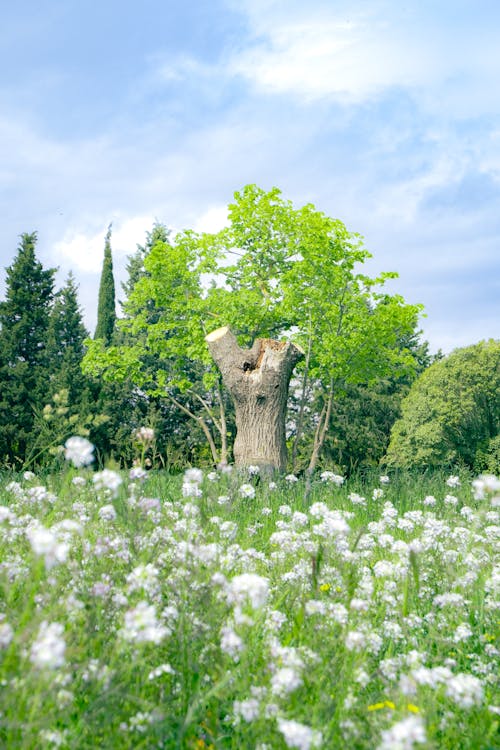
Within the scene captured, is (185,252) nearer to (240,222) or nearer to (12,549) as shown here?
(240,222)

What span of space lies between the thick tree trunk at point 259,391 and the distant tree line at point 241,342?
285 centimetres

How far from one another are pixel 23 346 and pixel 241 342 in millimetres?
11214

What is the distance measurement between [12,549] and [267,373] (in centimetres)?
805

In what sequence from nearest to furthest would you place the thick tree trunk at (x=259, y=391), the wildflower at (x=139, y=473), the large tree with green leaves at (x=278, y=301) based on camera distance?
the wildflower at (x=139, y=473) < the thick tree trunk at (x=259, y=391) < the large tree with green leaves at (x=278, y=301)

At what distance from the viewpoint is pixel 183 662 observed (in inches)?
100

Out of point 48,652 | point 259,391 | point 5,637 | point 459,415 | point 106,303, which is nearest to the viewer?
point 48,652

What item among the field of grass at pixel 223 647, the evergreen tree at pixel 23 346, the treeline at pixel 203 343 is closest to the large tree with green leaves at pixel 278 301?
the treeline at pixel 203 343

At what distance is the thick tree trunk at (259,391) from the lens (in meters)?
12.0

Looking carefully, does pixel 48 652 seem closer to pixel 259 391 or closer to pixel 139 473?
pixel 139 473

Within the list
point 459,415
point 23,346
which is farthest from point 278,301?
point 23,346

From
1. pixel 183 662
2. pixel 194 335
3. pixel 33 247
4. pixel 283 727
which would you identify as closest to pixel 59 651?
pixel 283 727

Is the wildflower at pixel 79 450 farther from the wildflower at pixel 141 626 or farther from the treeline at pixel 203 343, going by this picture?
the treeline at pixel 203 343

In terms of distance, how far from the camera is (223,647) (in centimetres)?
230

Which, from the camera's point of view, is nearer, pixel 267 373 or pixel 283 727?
pixel 283 727
